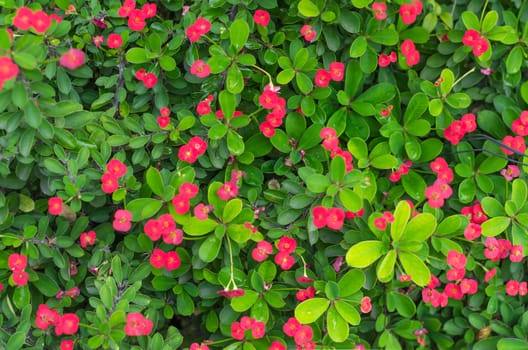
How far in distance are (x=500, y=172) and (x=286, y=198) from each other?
0.88 m

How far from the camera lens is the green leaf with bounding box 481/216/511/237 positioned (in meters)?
1.92

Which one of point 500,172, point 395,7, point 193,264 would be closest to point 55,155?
point 193,264

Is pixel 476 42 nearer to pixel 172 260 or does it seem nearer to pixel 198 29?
pixel 198 29

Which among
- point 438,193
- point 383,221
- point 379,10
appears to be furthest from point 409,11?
point 383,221

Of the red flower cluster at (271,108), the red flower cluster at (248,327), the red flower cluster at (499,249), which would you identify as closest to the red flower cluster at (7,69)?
the red flower cluster at (271,108)

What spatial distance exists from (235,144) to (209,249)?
38 centimetres

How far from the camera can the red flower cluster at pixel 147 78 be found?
6.54 feet

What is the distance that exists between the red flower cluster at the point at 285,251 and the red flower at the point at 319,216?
0.37ft

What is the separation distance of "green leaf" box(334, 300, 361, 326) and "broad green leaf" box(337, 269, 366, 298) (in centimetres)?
3

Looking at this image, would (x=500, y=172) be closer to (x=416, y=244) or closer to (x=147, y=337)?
(x=416, y=244)

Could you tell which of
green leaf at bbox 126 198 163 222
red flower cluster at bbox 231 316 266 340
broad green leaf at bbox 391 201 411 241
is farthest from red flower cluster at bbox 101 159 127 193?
broad green leaf at bbox 391 201 411 241

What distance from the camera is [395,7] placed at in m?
2.12

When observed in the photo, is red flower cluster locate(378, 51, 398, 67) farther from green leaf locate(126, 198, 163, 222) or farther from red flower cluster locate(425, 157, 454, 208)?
green leaf locate(126, 198, 163, 222)

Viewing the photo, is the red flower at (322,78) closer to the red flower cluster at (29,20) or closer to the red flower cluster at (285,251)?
the red flower cluster at (285,251)
